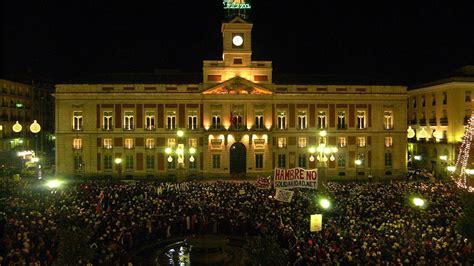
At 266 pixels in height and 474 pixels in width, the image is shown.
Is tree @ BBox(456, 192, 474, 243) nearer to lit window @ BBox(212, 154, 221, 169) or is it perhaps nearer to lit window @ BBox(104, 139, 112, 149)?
lit window @ BBox(212, 154, 221, 169)

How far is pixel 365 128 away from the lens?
166 feet

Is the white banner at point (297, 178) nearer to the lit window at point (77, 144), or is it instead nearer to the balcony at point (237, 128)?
the balcony at point (237, 128)

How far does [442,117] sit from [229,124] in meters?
25.3

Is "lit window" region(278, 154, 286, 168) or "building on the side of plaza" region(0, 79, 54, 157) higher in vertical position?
"building on the side of plaza" region(0, 79, 54, 157)

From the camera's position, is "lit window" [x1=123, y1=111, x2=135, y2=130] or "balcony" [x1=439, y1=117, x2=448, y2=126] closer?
"lit window" [x1=123, y1=111, x2=135, y2=130]

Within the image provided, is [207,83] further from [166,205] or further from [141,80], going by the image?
[166,205]

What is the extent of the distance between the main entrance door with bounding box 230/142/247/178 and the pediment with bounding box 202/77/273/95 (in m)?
5.77

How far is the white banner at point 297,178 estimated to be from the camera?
23.8 meters

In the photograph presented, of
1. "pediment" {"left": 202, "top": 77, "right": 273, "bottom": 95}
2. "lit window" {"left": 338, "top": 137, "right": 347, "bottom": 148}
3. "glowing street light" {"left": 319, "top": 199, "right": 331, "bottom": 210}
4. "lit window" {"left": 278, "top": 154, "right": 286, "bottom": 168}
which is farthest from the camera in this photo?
"lit window" {"left": 338, "top": 137, "right": 347, "bottom": 148}

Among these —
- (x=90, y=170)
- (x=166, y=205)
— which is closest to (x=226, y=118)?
(x=90, y=170)

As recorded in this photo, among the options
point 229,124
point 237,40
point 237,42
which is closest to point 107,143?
point 229,124

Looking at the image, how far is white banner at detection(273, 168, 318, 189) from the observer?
2375cm

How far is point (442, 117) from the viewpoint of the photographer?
52.5 metres

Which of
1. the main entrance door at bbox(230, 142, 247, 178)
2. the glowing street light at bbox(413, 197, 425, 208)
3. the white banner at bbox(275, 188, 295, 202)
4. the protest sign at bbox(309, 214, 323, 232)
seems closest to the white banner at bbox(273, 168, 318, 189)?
the white banner at bbox(275, 188, 295, 202)
